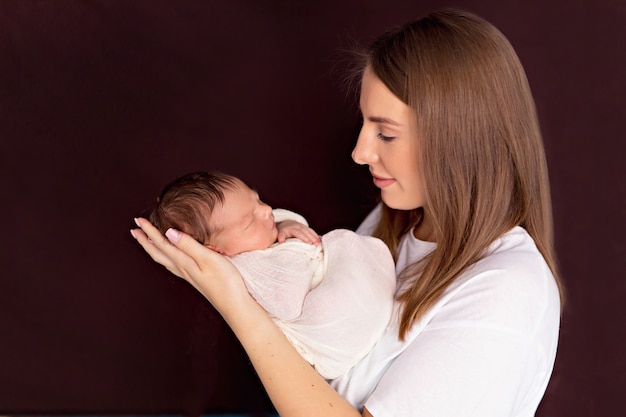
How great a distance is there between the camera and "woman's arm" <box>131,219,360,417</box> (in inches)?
52.2

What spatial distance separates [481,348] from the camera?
4.05 ft

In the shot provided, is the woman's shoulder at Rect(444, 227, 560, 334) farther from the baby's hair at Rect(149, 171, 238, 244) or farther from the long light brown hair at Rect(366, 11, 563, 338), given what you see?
the baby's hair at Rect(149, 171, 238, 244)

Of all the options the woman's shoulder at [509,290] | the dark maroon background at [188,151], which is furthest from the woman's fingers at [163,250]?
the dark maroon background at [188,151]

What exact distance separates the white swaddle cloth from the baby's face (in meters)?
0.03

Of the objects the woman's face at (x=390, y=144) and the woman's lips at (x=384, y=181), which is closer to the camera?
the woman's face at (x=390, y=144)

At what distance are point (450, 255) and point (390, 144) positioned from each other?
27 cm

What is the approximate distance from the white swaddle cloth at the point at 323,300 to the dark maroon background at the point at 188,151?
827 millimetres

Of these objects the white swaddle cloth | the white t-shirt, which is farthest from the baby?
the white t-shirt

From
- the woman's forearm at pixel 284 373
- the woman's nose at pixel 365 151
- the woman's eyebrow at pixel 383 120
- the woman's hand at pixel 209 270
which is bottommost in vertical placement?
the woman's forearm at pixel 284 373

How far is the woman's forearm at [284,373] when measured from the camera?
1321 millimetres

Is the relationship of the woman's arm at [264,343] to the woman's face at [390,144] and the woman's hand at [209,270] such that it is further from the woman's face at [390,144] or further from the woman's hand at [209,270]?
the woman's face at [390,144]

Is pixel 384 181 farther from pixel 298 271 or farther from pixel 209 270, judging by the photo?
pixel 209 270

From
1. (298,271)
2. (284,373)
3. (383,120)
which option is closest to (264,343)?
(284,373)

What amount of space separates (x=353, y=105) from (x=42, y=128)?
1.04 m
